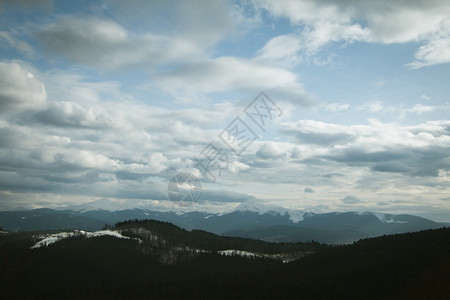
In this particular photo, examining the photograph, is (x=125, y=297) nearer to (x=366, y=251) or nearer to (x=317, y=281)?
(x=317, y=281)

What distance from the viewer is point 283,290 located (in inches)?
4090

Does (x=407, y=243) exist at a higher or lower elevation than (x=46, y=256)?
higher

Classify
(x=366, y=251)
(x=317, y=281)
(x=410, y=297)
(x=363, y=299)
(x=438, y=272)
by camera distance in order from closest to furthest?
(x=410, y=297) < (x=438, y=272) < (x=363, y=299) < (x=317, y=281) < (x=366, y=251)

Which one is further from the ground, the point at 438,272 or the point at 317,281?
the point at 438,272

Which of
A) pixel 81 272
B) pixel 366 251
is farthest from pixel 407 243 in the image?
pixel 81 272

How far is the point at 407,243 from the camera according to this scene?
150m

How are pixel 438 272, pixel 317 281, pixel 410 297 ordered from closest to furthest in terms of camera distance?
pixel 410 297 → pixel 438 272 → pixel 317 281

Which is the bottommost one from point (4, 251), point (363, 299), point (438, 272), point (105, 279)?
point (105, 279)

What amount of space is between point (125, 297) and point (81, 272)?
3167 inches

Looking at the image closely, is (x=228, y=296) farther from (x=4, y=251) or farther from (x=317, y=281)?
(x=4, y=251)

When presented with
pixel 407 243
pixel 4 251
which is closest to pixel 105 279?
pixel 407 243

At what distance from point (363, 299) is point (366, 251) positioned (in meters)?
77.4

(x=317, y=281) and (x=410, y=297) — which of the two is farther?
(x=317, y=281)

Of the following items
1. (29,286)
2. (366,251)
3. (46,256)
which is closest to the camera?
(29,286)
